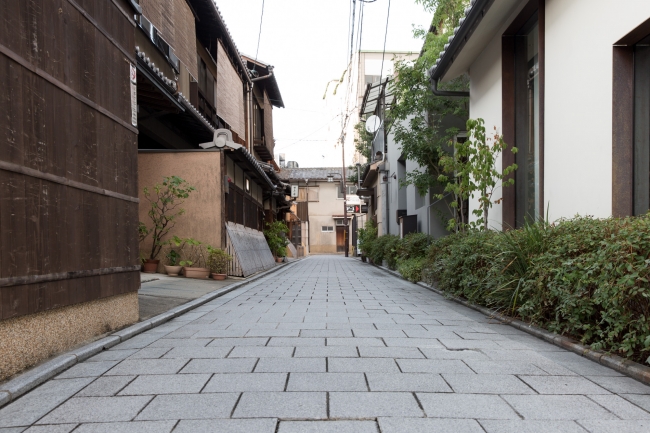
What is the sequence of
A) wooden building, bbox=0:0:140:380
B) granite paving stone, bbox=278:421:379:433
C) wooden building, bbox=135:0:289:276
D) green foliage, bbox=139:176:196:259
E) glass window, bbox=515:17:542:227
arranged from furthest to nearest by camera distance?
green foliage, bbox=139:176:196:259 → wooden building, bbox=135:0:289:276 → glass window, bbox=515:17:542:227 → wooden building, bbox=0:0:140:380 → granite paving stone, bbox=278:421:379:433

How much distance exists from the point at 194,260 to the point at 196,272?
1.50ft

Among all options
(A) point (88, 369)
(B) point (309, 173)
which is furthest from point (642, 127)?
(B) point (309, 173)

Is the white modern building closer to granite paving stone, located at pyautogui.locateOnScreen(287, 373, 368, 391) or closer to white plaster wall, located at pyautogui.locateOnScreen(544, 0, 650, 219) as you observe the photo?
white plaster wall, located at pyautogui.locateOnScreen(544, 0, 650, 219)

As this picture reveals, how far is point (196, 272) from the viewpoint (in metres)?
11.2

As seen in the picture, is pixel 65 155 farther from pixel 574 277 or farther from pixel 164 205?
pixel 164 205

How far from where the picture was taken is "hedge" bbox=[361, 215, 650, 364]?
3.53 m

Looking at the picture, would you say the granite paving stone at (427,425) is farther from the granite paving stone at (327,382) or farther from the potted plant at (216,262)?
the potted plant at (216,262)

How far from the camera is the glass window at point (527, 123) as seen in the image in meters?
7.85

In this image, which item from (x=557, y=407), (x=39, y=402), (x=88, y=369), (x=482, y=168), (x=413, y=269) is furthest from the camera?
(x=413, y=269)

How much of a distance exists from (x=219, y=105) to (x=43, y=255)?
10.7 meters

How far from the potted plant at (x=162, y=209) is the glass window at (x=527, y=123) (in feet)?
23.5

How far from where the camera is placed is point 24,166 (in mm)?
3537

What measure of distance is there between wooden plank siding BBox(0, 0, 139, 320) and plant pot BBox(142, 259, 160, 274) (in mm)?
5639

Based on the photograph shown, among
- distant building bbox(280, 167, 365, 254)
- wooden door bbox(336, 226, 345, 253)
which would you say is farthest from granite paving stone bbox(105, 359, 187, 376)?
wooden door bbox(336, 226, 345, 253)
